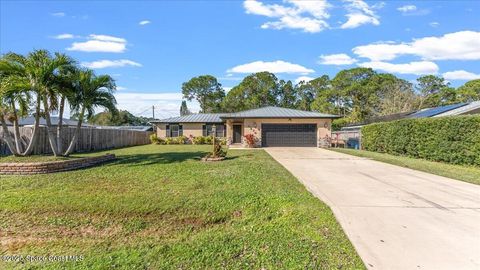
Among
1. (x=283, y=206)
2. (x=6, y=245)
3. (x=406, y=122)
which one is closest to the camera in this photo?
(x=6, y=245)

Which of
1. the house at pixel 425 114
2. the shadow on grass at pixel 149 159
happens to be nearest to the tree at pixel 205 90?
the house at pixel 425 114

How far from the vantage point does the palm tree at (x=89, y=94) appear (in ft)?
36.6

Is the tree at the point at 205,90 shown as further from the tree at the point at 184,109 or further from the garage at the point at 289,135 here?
the garage at the point at 289,135

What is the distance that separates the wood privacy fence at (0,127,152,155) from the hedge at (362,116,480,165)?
58.2 feet

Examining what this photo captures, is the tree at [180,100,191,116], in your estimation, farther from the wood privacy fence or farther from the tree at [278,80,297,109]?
the wood privacy fence

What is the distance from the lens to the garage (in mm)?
23516

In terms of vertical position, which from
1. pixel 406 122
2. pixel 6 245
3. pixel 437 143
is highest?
pixel 406 122

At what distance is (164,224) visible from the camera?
198 inches

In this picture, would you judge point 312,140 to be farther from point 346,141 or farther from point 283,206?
point 283,206

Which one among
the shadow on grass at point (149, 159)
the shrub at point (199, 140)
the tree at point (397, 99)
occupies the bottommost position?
the shadow on grass at point (149, 159)

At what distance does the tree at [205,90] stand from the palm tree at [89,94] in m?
43.7

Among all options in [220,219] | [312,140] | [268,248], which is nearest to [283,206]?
[220,219]

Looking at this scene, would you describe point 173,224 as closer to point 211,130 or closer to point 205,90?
point 211,130

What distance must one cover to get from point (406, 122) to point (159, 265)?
15.4 meters
